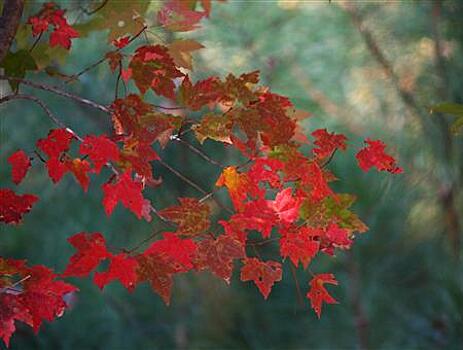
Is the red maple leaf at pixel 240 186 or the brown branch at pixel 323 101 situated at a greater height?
the red maple leaf at pixel 240 186

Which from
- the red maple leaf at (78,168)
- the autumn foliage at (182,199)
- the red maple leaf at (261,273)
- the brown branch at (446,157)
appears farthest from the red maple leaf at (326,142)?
the brown branch at (446,157)

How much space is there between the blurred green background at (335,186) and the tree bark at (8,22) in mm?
514

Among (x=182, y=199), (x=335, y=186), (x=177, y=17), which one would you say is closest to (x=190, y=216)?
(x=182, y=199)

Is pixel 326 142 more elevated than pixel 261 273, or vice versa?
pixel 326 142

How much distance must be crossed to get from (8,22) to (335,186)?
0.72 meters

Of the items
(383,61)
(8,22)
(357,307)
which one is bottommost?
(357,307)

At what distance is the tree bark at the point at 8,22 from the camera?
0.81 metres

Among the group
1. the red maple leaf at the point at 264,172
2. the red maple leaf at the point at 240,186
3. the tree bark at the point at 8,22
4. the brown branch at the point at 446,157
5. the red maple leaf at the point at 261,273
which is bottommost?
the brown branch at the point at 446,157

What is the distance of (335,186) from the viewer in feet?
4.60

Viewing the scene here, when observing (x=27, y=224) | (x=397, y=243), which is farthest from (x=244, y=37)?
(x=27, y=224)

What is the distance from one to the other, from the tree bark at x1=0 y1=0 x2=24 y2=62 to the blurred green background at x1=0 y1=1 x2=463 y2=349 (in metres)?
0.51

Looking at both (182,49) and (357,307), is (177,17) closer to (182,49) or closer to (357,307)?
(182,49)

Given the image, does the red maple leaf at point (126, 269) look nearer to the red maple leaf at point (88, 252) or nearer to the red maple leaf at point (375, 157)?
the red maple leaf at point (88, 252)

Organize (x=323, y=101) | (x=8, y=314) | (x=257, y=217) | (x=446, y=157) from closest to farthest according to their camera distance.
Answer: (x=8, y=314) → (x=257, y=217) → (x=446, y=157) → (x=323, y=101)
